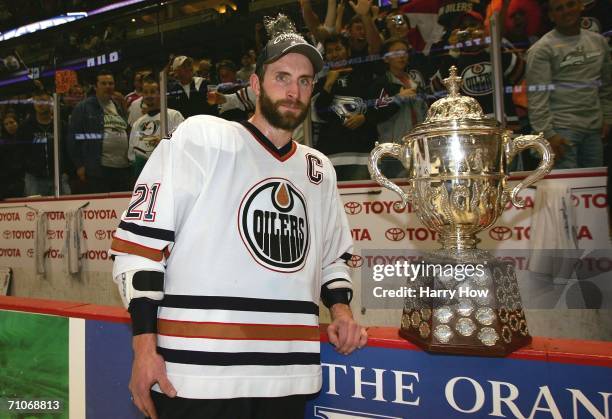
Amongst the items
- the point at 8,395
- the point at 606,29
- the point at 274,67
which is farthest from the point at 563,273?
the point at 8,395

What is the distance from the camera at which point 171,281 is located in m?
1.17

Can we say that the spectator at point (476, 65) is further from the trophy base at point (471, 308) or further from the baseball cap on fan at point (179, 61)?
the baseball cap on fan at point (179, 61)

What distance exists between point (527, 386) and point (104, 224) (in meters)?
3.63

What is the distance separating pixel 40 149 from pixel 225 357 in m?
4.67

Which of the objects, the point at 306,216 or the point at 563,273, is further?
the point at 563,273

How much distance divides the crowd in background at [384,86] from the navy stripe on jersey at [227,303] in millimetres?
2125

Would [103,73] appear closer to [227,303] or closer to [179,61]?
[179,61]

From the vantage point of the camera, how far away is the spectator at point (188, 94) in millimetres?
4156

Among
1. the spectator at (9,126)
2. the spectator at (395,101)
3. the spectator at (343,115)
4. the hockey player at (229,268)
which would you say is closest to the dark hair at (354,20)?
the spectator at (343,115)

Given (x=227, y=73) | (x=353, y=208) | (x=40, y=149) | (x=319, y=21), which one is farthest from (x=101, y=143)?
(x=353, y=208)

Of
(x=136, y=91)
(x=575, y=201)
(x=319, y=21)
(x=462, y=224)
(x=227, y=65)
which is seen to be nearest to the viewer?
(x=462, y=224)

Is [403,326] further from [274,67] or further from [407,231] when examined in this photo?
[407,231]

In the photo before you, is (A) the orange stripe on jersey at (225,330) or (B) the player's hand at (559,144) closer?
(A) the orange stripe on jersey at (225,330)

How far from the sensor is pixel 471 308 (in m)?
1.08
